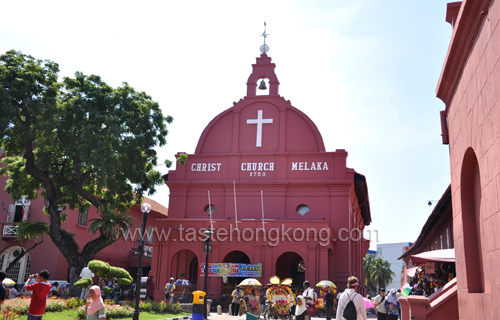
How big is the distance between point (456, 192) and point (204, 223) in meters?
20.0

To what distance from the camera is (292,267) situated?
31375 mm

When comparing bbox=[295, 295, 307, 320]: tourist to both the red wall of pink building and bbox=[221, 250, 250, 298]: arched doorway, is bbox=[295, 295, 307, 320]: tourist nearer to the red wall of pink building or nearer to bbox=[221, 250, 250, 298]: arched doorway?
the red wall of pink building

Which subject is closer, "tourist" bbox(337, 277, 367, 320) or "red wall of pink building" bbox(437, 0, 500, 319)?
"red wall of pink building" bbox(437, 0, 500, 319)

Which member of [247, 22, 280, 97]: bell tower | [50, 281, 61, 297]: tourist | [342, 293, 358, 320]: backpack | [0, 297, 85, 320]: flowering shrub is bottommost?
[0, 297, 85, 320]: flowering shrub

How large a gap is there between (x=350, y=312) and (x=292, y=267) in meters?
23.7

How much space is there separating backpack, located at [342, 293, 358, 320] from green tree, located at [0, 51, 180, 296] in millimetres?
15557

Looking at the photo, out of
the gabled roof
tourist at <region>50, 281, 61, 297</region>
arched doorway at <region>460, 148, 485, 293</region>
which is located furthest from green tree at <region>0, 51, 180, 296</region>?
arched doorway at <region>460, 148, 485, 293</region>

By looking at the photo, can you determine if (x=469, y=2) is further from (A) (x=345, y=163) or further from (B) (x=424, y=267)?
(A) (x=345, y=163)

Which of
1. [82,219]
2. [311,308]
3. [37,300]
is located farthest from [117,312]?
[82,219]

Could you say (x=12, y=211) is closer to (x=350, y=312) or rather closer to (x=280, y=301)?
(x=280, y=301)

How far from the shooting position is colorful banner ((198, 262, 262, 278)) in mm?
25516

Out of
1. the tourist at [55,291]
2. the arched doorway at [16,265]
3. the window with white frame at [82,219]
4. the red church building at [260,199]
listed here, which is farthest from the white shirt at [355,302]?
the window with white frame at [82,219]

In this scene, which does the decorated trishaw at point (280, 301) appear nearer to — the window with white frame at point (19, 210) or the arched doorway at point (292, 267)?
the arched doorway at point (292, 267)

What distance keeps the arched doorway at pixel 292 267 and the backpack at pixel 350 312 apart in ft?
74.1
